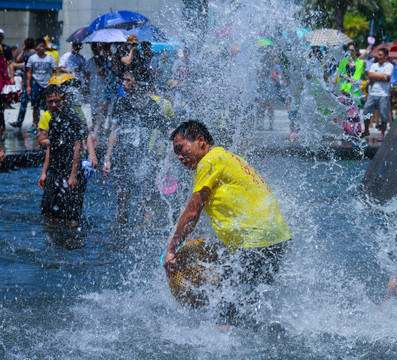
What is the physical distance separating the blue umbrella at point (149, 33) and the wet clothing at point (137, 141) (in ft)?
12.0

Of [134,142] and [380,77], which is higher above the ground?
[380,77]

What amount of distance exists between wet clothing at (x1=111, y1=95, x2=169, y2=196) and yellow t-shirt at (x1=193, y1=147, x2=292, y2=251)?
259 centimetres

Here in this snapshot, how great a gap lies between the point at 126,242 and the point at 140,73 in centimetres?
184

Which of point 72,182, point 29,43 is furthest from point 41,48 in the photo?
point 72,182

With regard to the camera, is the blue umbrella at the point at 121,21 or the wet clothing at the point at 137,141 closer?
the wet clothing at the point at 137,141

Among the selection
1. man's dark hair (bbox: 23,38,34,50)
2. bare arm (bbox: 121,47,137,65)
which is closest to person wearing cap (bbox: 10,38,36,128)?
man's dark hair (bbox: 23,38,34,50)

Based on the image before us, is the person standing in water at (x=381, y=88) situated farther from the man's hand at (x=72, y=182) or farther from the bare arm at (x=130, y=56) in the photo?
the man's hand at (x=72, y=182)

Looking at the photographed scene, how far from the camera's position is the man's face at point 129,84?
258 inches

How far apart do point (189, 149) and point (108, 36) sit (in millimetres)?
6986

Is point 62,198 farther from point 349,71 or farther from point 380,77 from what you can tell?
point 349,71

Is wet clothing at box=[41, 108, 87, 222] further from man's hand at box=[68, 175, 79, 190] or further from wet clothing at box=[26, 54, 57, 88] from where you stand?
wet clothing at box=[26, 54, 57, 88]

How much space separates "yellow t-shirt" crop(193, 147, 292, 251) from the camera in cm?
391

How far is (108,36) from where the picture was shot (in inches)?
416

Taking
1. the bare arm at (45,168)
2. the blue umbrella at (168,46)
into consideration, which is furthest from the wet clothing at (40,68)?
the bare arm at (45,168)
